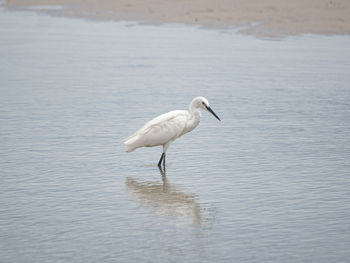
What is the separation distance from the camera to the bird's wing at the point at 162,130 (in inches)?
440

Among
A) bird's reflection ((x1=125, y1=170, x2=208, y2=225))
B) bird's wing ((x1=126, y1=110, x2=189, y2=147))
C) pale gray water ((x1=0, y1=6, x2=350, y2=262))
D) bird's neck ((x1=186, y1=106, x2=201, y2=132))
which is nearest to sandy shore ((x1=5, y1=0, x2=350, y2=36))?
pale gray water ((x1=0, y1=6, x2=350, y2=262))

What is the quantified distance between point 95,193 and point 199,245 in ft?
7.68

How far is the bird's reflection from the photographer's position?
897 cm

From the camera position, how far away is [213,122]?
14.4 meters

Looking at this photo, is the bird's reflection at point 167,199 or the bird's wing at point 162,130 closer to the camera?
the bird's reflection at point 167,199

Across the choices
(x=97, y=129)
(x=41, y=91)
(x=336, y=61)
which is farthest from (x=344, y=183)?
(x=336, y=61)

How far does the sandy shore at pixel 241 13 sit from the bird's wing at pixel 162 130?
15.1m

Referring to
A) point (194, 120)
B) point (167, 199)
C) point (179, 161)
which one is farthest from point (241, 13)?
point (167, 199)

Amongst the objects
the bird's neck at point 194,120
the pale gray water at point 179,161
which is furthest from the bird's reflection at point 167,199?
the bird's neck at point 194,120

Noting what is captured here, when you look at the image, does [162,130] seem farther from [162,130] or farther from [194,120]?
[194,120]

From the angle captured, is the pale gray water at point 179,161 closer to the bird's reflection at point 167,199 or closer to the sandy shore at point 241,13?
the bird's reflection at point 167,199

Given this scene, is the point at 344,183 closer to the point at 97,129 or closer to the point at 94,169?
the point at 94,169

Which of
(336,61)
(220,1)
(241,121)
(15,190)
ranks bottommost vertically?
(220,1)

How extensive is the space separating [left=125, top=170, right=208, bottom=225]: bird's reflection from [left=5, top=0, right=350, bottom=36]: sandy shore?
53.7 feet
